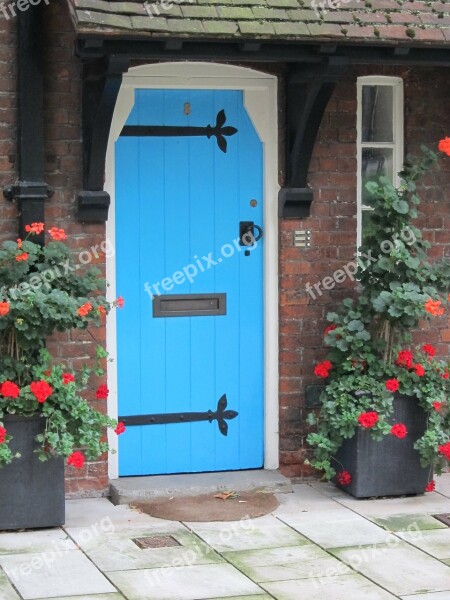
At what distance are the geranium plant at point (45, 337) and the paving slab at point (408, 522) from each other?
164 cm

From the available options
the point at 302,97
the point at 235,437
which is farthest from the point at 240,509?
the point at 302,97

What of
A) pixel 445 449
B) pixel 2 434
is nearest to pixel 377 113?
pixel 445 449

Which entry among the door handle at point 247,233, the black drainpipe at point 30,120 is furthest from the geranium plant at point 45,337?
the door handle at point 247,233

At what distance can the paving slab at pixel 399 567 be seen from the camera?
222 inches

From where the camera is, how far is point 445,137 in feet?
25.2

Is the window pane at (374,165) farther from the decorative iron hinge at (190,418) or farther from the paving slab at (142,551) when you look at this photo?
the paving slab at (142,551)

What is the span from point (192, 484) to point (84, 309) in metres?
1.55

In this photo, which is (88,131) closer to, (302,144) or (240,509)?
(302,144)

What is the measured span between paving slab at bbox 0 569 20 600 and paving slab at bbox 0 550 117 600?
0.03 metres

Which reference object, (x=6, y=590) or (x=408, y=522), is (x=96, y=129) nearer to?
(x=6, y=590)

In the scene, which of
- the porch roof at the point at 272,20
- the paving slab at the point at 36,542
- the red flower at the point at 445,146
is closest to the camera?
the paving slab at the point at 36,542

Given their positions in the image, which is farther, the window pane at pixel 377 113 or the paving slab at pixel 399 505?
the window pane at pixel 377 113

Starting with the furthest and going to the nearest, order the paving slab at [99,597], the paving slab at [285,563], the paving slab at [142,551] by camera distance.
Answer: the paving slab at [142,551], the paving slab at [285,563], the paving slab at [99,597]

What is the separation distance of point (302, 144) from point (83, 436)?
229 cm
